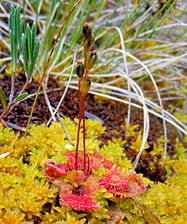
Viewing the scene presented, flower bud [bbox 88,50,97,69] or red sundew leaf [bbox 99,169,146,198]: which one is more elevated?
flower bud [bbox 88,50,97,69]

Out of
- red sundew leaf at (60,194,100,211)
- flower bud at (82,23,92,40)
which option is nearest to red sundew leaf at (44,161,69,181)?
red sundew leaf at (60,194,100,211)

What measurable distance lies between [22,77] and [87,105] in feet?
1.48

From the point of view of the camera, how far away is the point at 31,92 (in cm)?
194

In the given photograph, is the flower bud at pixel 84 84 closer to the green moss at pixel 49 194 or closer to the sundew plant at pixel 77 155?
the sundew plant at pixel 77 155

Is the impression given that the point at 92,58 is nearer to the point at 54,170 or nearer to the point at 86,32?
the point at 86,32

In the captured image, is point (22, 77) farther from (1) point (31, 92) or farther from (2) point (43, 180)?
(2) point (43, 180)

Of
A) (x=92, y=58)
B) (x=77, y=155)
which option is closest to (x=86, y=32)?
(x=92, y=58)

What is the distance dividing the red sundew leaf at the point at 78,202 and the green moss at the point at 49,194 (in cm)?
4

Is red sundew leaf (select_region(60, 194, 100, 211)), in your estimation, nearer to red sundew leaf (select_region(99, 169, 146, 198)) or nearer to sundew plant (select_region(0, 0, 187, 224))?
sundew plant (select_region(0, 0, 187, 224))

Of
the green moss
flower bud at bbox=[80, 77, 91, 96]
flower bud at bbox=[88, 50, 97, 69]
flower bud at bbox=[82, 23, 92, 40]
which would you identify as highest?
flower bud at bbox=[82, 23, 92, 40]

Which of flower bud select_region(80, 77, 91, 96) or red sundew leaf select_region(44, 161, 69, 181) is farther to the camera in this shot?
red sundew leaf select_region(44, 161, 69, 181)

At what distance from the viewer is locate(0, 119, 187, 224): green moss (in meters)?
1.12

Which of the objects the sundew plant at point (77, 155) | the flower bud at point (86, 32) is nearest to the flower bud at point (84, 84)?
the sundew plant at point (77, 155)

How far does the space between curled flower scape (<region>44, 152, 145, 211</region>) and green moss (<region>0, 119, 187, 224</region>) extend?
3 centimetres
